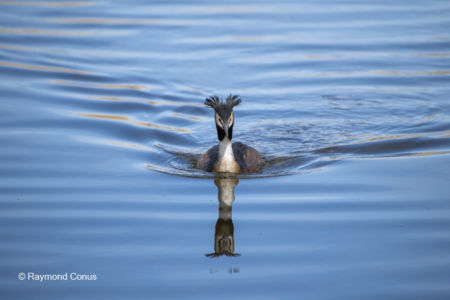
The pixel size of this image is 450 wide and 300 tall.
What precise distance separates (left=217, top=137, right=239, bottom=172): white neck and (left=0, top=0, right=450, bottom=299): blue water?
0.22 metres

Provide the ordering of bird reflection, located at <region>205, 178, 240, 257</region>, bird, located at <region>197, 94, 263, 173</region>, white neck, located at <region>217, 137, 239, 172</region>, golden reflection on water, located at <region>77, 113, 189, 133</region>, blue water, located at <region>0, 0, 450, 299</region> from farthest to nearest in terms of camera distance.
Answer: golden reflection on water, located at <region>77, 113, 189, 133</region> → white neck, located at <region>217, 137, 239, 172</region> → bird, located at <region>197, 94, 263, 173</region> → bird reflection, located at <region>205, 178, 240, 257</region> → blue water, located at <region>0, 0, 450, 299</region>

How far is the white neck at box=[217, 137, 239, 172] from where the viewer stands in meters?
11.3

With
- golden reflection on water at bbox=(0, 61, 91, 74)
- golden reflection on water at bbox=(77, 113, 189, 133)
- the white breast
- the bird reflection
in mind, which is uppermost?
golden reflection on water at bbox=(0, 61, 91, 74)

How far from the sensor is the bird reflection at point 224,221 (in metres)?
8.38

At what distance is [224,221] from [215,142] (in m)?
4.41

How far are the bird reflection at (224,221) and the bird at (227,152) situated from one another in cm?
32

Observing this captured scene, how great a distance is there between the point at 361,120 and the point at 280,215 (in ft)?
18.2

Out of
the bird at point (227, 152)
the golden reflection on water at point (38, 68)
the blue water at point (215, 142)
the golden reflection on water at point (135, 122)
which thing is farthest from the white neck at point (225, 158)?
the golden reflection on water at point (38, 68)

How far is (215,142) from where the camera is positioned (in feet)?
44.4

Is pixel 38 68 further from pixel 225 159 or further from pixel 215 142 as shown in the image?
pixel 225 159

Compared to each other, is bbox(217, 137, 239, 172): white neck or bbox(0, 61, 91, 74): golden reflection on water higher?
bbox(0, 61, 91, 74): golden reflection on water

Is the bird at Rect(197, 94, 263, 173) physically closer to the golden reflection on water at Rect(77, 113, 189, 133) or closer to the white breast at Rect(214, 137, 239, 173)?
the white breast at Rect(214, 137, 239, 173)

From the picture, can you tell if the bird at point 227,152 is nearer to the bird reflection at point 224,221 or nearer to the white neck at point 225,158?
the white neck at point 225,158

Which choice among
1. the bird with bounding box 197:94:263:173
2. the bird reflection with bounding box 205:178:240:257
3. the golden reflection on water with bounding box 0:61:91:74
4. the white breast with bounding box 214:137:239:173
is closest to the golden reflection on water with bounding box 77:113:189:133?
the bird with bounding box 197:94:263:173
